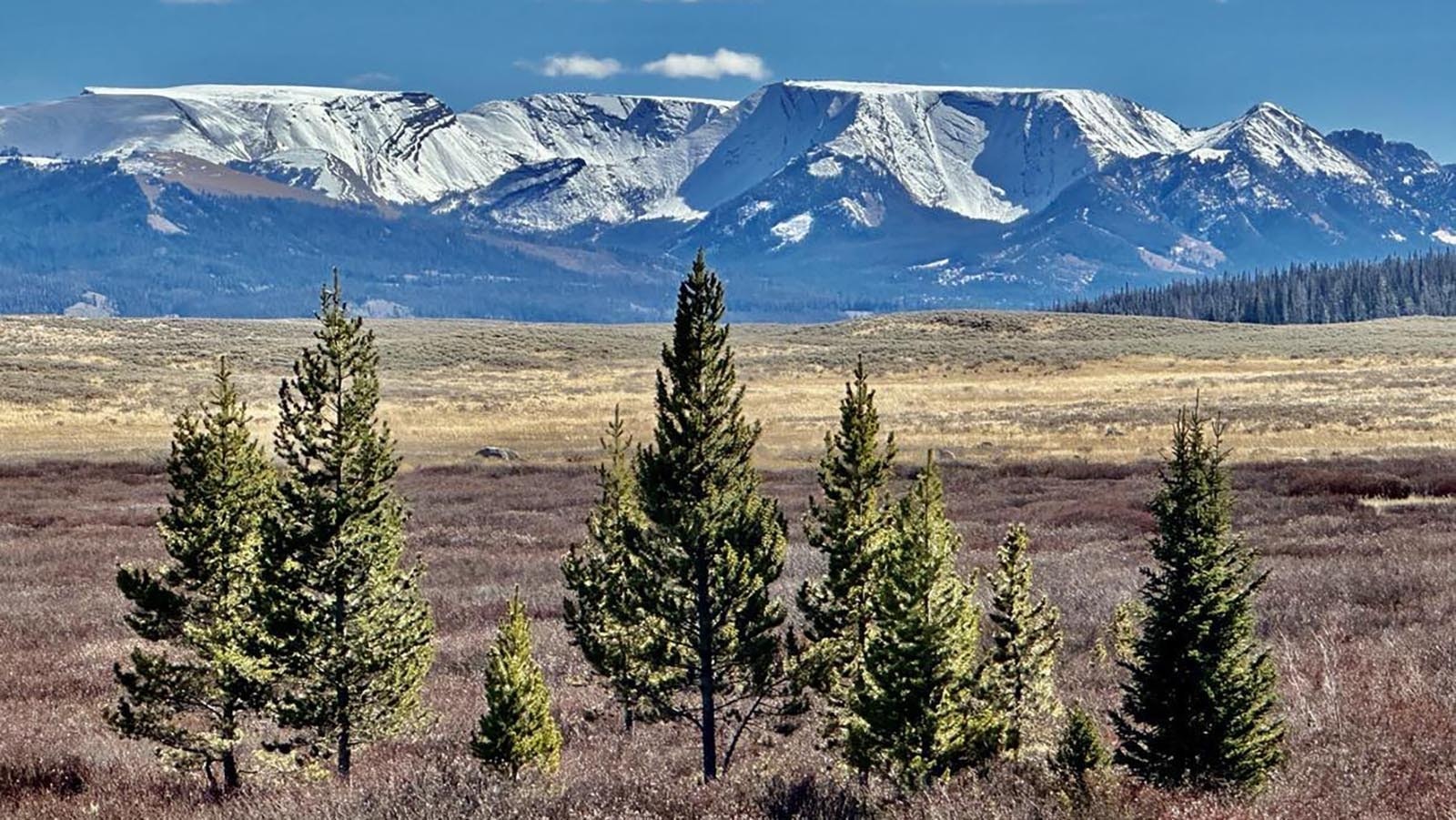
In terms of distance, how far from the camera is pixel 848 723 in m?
12.2

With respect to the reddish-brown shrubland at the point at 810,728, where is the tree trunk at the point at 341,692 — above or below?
above

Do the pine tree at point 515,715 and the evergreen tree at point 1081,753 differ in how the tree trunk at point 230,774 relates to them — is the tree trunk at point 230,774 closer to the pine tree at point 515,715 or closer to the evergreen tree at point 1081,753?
the pine tree at point 515,715

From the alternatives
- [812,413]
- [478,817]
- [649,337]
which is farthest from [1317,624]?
[649,337]

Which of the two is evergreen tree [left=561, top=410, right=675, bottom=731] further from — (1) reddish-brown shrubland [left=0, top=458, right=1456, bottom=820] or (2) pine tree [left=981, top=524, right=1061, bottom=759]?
(2) pine tree [left=981, top=524, right=1061, bottom=759]

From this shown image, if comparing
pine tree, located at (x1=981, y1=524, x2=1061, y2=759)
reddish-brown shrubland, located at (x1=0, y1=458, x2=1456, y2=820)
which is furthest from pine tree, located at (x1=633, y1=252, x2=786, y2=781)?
pine tree, located at (x1=981, y1=524, x2=1061, y2=759)

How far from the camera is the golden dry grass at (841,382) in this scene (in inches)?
2378

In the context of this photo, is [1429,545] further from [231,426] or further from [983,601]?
[231,426]

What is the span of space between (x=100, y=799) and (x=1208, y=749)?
11961 mm

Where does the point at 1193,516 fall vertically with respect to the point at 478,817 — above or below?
above

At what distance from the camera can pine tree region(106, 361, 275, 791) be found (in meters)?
12.8

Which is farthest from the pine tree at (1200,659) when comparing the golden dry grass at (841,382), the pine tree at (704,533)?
the golden dry grass at (841,382)

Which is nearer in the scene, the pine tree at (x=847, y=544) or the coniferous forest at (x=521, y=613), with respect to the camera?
the coniferous forest at (x=521, y=613)

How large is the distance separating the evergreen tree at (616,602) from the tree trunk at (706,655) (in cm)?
43

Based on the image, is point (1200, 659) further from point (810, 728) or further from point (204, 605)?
point (204, 605)
